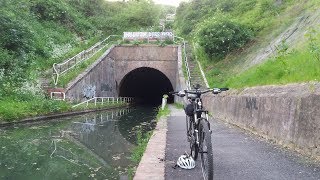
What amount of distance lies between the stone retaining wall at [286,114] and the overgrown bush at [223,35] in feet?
33.8

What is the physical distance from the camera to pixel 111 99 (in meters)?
28.9

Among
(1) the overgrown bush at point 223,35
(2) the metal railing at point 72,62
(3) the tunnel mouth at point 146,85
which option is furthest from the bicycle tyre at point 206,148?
(3) the tunnel mouth at point 146,85

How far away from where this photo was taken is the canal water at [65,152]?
6.75 m

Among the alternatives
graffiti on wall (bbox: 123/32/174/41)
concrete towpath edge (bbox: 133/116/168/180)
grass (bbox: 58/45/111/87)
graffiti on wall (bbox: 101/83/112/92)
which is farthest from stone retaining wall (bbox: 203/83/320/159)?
graffiti on wall (bbox: 123/32/174/41)

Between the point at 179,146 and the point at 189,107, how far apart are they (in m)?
2.38

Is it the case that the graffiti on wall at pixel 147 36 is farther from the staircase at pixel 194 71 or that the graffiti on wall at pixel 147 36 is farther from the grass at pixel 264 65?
the grass at pixel 264 65

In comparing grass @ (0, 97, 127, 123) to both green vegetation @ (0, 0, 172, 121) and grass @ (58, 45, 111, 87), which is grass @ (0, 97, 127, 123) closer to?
green vegetation @ (0, 0, 172, 121)

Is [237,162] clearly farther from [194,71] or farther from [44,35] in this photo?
Result: [44,35]

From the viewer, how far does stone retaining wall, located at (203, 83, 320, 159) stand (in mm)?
5480

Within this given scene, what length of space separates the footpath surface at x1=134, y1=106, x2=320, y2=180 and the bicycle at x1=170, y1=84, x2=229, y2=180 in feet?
1.25

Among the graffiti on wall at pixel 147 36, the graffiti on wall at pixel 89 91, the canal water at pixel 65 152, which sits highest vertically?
the graffiti on wall at pixel 147 36

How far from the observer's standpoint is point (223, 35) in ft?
65.9

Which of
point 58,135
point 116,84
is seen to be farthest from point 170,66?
point 58,135

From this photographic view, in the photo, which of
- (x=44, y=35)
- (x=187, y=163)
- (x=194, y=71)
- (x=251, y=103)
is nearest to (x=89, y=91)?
(x=44, y=35)
